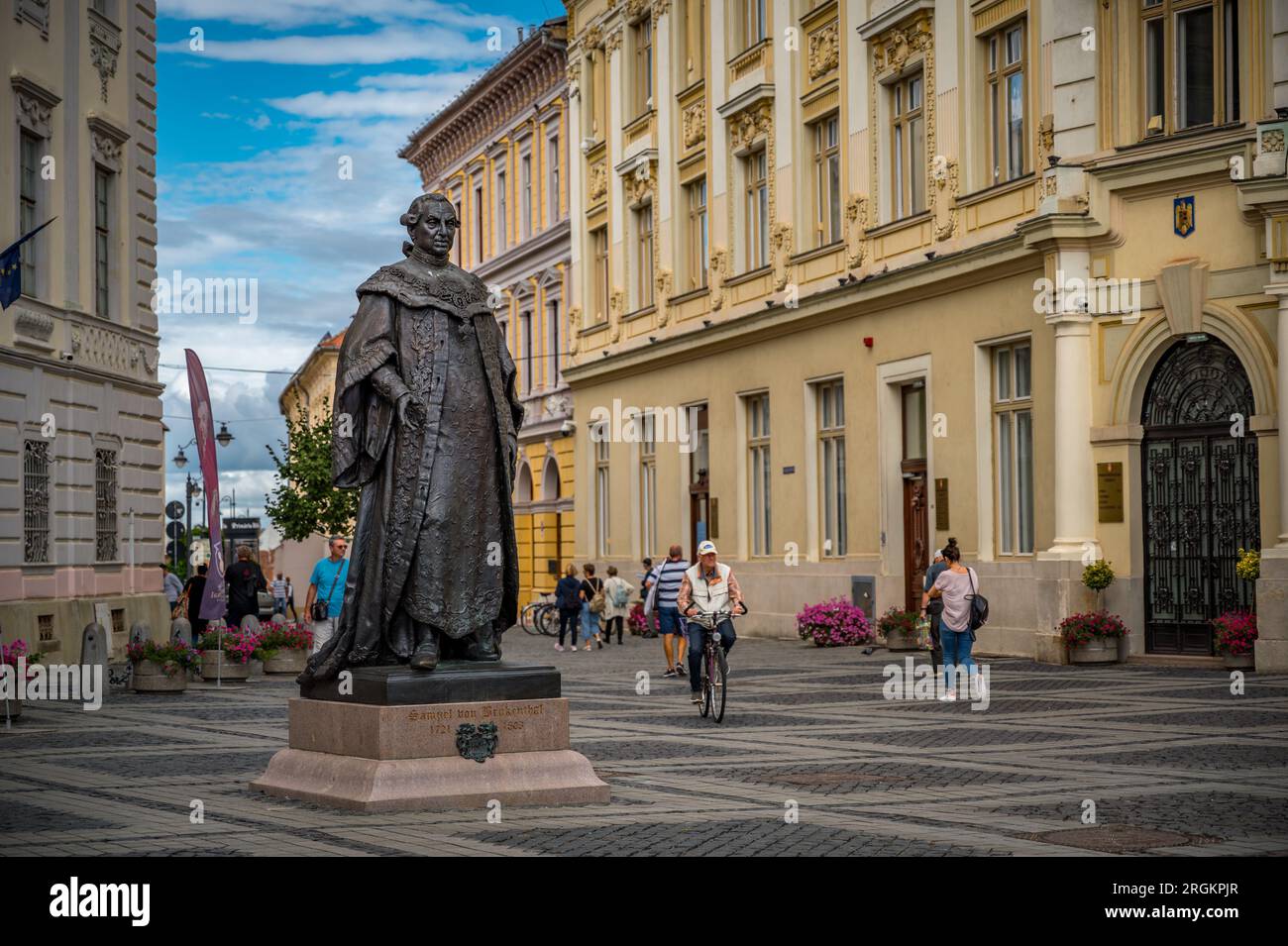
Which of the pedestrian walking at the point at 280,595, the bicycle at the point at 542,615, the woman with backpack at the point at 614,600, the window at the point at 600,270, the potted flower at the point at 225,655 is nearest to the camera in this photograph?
the potted flower at the point at 225,655

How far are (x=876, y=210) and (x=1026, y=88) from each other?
485 centimetres

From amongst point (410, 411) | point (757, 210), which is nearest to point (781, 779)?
point (410, 411)

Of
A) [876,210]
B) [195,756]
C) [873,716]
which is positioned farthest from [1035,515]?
[195,756]

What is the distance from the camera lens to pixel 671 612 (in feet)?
84.8

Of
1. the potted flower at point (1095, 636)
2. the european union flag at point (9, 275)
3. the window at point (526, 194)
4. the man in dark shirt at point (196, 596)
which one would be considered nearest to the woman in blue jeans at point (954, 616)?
the potted flower at point (1095, 636)

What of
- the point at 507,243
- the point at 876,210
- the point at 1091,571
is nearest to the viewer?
the point at 1091,571

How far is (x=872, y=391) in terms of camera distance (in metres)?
31.5

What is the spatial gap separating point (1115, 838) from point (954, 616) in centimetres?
1040

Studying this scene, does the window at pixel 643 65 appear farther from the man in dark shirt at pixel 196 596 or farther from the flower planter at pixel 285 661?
the flower planter at pixel 285 661

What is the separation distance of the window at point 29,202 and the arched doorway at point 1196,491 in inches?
615

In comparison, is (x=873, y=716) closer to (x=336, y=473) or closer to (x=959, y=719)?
(x=959, y=719)

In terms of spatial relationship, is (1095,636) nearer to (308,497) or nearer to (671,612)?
(671,612)

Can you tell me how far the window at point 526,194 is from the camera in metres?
53.5

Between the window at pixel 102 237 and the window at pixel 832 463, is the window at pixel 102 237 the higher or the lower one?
the higher one
